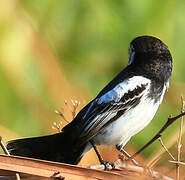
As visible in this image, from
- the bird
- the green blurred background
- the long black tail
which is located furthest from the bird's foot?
the green blurred background

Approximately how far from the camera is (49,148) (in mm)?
3084

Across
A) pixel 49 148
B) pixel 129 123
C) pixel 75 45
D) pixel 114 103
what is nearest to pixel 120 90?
pixel 114 103

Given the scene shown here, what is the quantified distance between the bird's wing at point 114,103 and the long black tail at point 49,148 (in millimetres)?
127

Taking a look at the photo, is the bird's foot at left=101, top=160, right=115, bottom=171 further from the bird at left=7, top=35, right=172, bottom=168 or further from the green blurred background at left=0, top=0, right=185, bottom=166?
the green blurred background at left=0, top=0, right=185, bottom=166

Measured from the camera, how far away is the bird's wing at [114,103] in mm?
3299

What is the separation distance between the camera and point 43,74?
12.9ft

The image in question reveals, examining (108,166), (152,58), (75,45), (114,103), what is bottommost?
(108,166)

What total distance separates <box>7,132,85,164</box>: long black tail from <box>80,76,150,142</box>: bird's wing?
5.0 inches

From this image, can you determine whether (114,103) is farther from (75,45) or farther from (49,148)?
(75,45)

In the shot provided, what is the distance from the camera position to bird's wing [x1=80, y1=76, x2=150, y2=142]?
10.8 ft

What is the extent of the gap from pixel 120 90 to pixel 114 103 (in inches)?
3.0

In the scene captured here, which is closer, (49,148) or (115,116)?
(49,148)

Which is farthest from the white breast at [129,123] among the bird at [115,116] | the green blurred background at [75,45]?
the green blurred background at [75,45]

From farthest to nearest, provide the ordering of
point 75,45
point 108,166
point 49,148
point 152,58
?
point 75,45 < point 152,58 < point 49,148 < point 108,166
